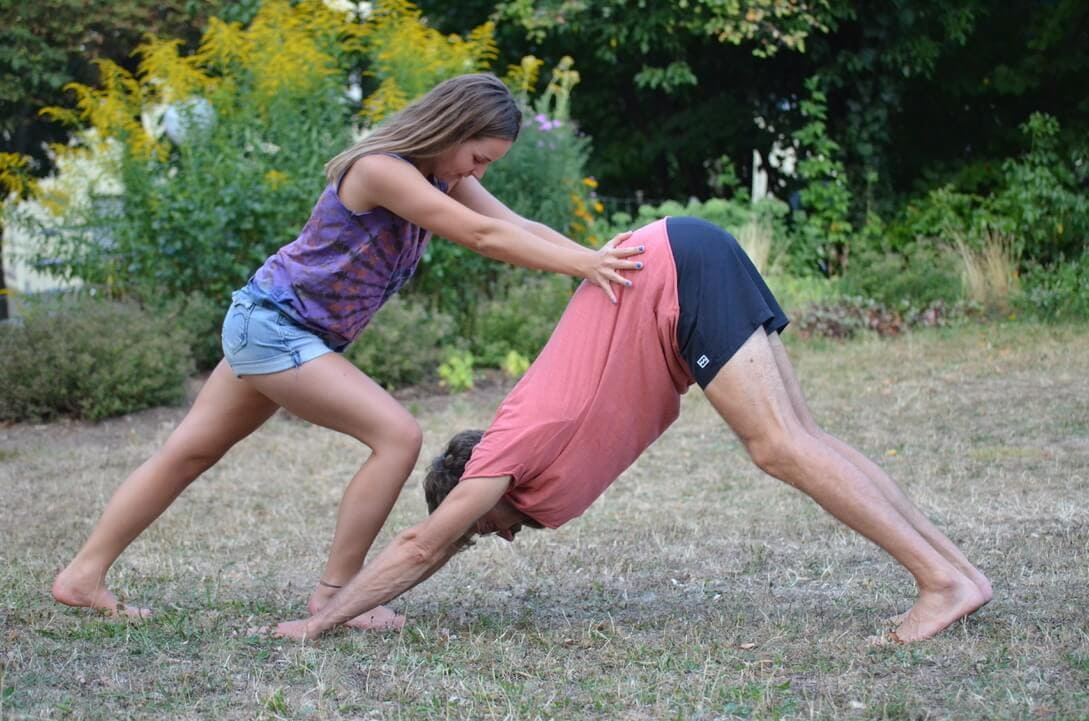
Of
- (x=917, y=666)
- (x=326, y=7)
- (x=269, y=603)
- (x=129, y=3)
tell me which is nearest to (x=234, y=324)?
(x=269, y=603)

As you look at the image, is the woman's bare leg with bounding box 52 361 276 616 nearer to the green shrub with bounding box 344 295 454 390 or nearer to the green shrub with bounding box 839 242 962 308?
the green shrub with bounding box 344 295 454 390

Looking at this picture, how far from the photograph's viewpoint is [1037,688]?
3.14 m

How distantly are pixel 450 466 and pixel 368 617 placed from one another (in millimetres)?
639

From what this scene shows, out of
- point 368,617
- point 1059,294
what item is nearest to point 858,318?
point 1059,294

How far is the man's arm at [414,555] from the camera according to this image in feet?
11.5

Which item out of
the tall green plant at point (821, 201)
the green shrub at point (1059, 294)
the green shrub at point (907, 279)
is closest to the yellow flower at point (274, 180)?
the green shrub at point (907, 279)

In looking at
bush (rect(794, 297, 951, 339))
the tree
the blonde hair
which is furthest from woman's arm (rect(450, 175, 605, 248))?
the tree

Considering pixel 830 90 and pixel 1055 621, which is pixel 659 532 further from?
pixel 830 90

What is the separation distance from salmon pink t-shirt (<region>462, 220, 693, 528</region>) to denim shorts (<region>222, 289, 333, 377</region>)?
0.62 m

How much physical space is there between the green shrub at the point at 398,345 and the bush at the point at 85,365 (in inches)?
49.7

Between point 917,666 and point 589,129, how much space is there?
13.1 meters

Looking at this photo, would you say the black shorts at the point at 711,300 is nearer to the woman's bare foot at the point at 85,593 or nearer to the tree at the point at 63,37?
the woman's bare foot at the point at 85,593

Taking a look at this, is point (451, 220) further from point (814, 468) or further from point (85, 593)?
point (85, 593)

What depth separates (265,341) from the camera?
12.1ft
